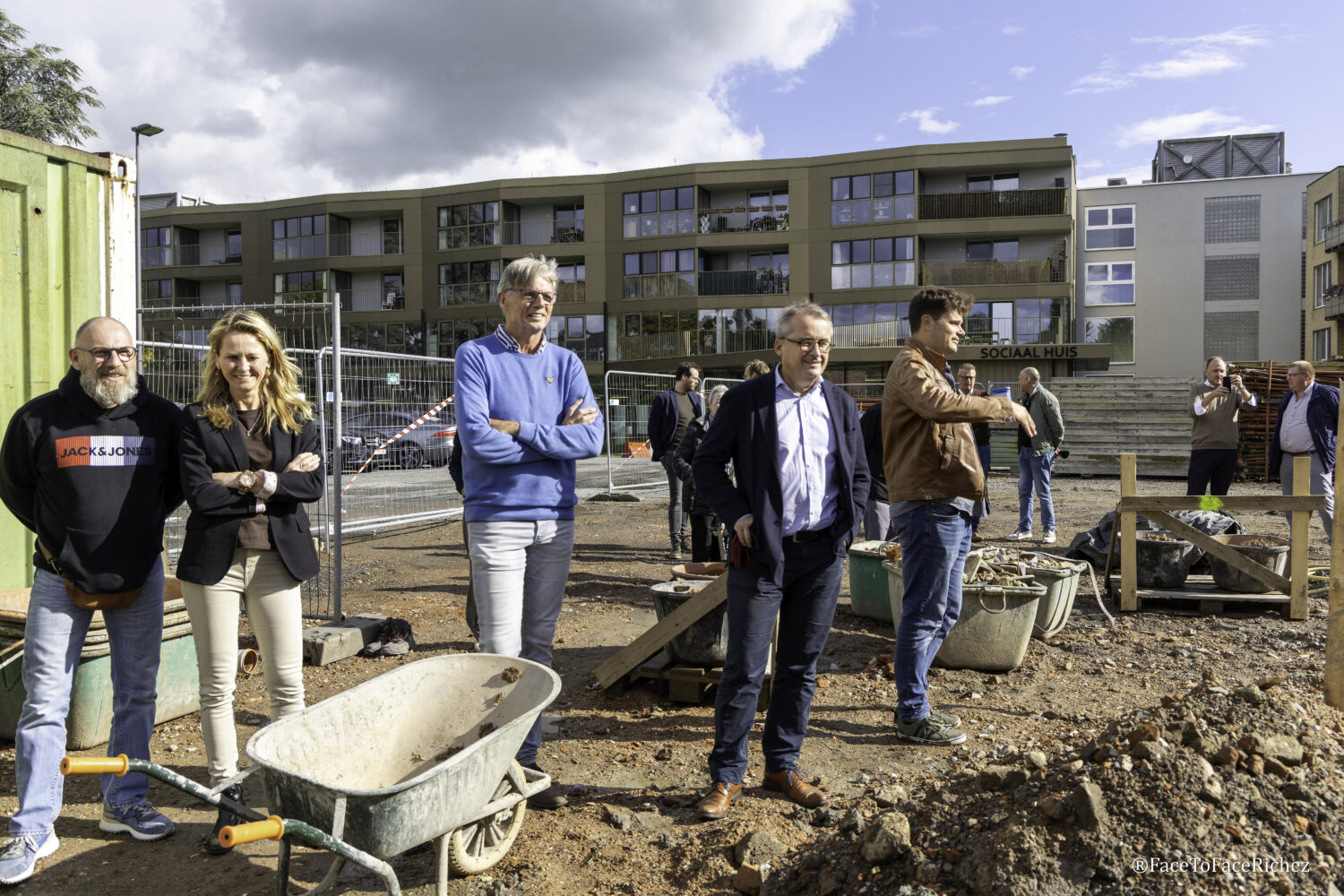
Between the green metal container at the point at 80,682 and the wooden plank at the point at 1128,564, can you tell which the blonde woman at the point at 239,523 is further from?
the wooden plank at the point at 1128,564

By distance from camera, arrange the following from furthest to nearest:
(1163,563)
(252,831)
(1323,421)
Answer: (1323,421) < (1163,563) < (252,831)

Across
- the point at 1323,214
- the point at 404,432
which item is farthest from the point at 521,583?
the point at 1323,214

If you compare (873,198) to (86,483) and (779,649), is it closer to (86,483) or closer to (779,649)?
(779,649)

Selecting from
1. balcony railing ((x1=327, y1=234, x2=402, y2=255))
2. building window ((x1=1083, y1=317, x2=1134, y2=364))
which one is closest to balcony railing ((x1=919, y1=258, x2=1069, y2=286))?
building window ((x1=1083, y1=317, x2=1134, y2=364))

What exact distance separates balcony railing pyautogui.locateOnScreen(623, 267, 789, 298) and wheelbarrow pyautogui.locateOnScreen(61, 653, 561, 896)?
3300 cm

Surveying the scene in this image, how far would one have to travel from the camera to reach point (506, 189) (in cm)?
3841

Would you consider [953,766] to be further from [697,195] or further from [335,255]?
[335,255]

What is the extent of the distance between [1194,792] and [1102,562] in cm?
634

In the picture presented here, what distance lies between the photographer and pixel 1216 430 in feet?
31.2

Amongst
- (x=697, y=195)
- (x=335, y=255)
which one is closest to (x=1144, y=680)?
(x=697, y=195)

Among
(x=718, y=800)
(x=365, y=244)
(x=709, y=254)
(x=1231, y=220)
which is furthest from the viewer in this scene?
(x=365, y=244)

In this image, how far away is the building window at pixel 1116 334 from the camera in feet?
123

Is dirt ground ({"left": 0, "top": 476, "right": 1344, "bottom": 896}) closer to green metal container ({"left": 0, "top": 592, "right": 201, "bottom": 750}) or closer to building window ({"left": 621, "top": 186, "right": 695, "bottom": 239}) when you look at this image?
green metal container ({"left": 0, "top": 592, "right": 201, "bottom": 750})

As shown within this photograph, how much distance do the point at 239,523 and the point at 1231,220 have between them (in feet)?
144
